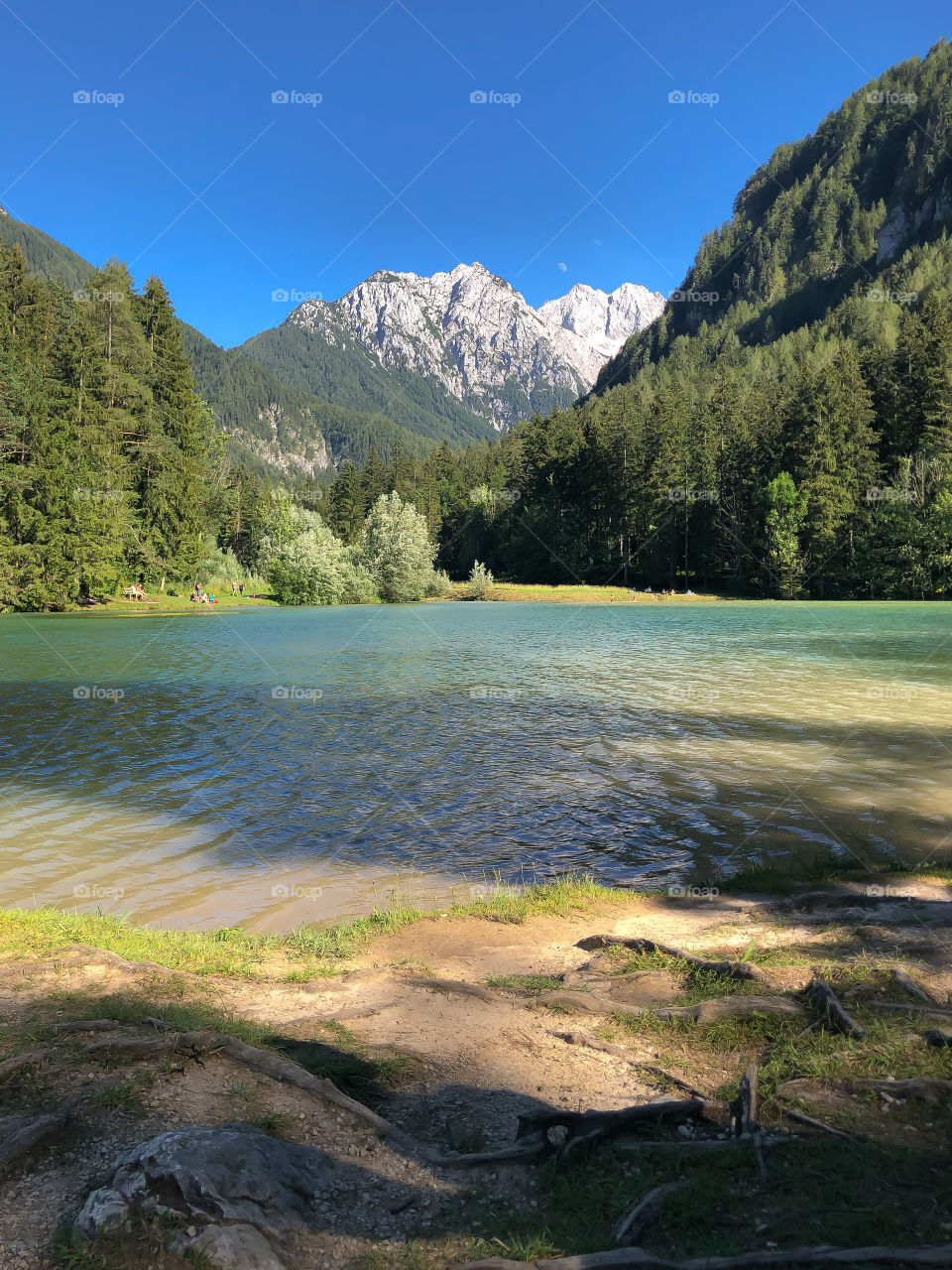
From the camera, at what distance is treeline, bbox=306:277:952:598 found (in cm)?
7594

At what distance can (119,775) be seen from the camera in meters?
14.7

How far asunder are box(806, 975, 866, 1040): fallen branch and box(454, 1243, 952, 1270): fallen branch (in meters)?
2.03

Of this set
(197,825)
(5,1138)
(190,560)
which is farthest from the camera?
(190,560)

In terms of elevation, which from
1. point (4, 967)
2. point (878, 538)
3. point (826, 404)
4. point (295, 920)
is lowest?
point (295, 920)

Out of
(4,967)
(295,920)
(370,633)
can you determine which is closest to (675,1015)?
(295,920)

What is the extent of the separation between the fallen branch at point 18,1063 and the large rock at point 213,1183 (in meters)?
1.28

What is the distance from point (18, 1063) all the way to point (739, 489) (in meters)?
98.3

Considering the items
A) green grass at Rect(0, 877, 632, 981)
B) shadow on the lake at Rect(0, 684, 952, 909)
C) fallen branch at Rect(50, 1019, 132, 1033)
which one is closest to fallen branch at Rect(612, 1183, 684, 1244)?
fallen branch at Rect(50, 1019, 132, 1033)

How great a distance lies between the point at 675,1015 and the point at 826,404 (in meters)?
86.2

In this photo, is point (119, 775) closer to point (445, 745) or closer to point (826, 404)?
point (445, 745)

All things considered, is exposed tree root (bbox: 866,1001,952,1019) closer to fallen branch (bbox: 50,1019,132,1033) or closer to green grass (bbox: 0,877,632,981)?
green grass (bbox: 0,877,632,981)

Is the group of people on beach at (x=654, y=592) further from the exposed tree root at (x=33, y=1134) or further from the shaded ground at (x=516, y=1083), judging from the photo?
the exposed tree root at (x=33, y=1134)

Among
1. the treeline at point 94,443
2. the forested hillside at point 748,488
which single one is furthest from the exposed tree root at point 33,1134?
the forested hillside at point 748,488

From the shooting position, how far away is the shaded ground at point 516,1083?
131 inches
